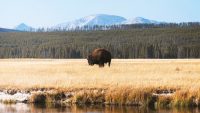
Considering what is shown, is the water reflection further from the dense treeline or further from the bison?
the dense treeline

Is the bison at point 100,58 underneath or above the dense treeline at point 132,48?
above

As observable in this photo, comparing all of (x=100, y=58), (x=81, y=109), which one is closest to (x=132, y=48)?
(x=100, y=58)

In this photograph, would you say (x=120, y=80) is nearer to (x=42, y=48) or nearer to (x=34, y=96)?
(x=34, y=96)

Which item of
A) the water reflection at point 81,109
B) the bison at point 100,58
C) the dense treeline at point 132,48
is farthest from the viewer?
the dense treeline at point 132,48

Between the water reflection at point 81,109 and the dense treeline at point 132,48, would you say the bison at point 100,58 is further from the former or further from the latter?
the dense treeline at point 132,48

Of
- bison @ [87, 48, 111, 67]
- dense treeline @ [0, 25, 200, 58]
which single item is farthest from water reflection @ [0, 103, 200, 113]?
dense treeline @ [0, 25, 200, 58]

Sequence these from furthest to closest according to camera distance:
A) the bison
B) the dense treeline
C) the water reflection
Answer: the dense treeline, the bison, the water reflection

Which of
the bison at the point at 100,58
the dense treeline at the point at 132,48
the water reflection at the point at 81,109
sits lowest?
the dense treeline at the point at 132,48

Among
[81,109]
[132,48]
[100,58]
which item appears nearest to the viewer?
[81,109]

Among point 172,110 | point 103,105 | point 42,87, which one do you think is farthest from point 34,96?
point 172,110

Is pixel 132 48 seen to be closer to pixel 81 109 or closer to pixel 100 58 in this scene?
pixel 100 58

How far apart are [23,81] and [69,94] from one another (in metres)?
5.60

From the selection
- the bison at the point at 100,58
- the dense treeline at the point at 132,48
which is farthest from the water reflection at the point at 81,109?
the dense treeline at the point at 132,48

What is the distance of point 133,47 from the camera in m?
170
